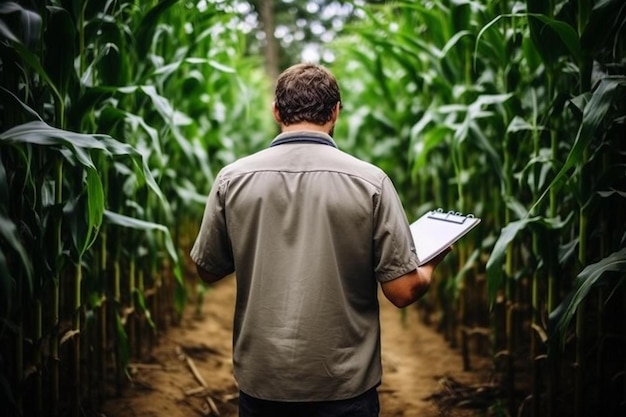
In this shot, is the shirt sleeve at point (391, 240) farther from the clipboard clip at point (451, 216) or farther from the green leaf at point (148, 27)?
the green leaf at point (148, 27)

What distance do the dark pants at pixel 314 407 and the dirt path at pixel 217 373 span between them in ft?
4.12

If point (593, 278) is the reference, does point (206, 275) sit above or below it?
above

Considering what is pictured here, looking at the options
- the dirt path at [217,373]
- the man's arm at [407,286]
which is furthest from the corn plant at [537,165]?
the man's arm at [407,286]

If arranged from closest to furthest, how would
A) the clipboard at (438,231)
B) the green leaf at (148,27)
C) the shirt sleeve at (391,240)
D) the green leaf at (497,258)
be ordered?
the shirt sleeve at (391,240), the clipboard at (438,231), the green leaf at (497,258), the green leaf at (148,27)

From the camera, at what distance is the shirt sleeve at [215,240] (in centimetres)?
171

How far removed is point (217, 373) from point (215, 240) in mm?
2058

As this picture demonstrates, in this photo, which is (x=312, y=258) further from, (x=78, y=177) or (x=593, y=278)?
(x=78, y=177)

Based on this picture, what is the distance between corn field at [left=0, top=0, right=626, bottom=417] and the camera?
1901 mm

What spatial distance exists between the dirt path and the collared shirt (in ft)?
4.74

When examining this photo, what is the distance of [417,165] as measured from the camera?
3.05 m

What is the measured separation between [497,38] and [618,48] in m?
0.56

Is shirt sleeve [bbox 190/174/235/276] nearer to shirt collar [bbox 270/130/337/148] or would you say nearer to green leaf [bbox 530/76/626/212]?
shirt collar [bbox 270/130/337/148]

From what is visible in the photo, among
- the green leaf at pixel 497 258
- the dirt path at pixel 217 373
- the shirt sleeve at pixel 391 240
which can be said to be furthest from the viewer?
the dirt path at pixel 217 373

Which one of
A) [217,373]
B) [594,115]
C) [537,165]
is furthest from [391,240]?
[217,373]
